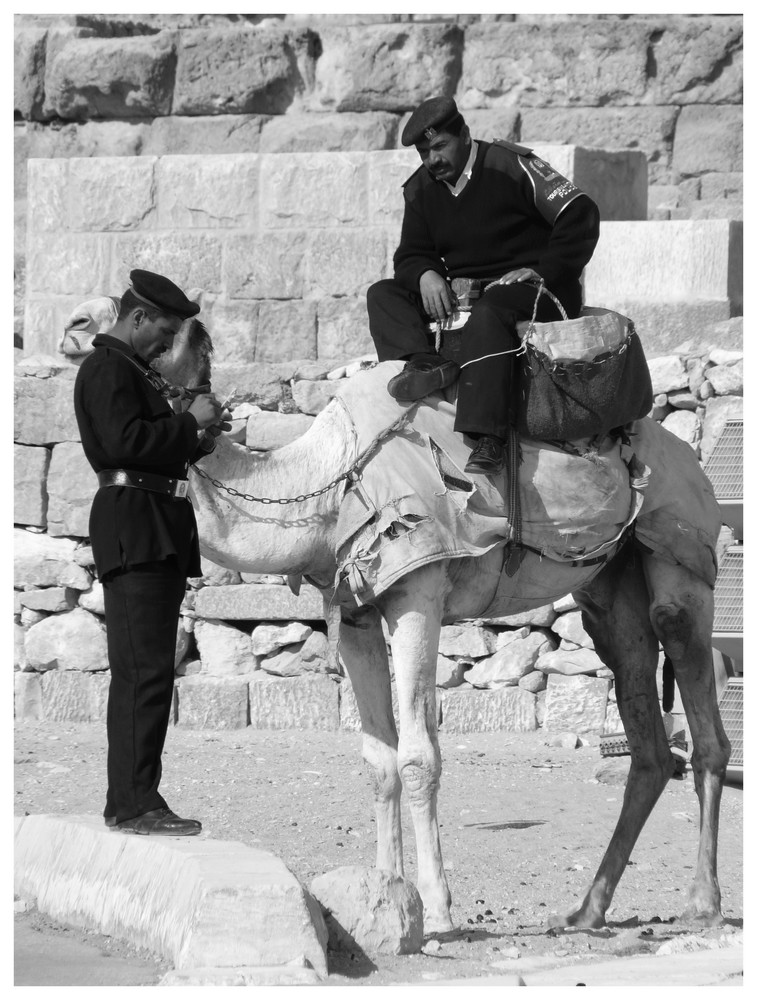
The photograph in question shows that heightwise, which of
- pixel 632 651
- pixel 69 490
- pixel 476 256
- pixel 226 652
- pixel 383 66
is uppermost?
pixel 383 66

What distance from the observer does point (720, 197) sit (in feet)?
50.6

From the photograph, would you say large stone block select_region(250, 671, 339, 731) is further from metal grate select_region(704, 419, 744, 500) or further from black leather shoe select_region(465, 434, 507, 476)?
black leather shoe select_region(465, 434, 507, 476)

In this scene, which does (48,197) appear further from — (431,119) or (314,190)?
(431,119)

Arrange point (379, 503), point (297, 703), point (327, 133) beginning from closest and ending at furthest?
point (379, 503), point (297, 703), point (327, 133)

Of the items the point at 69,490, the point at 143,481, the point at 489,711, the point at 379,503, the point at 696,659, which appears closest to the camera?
the point at 143,481

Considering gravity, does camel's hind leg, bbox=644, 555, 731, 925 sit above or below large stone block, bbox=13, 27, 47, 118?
below

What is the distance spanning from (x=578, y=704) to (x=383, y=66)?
6628 mm

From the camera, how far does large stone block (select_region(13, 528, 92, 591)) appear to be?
1205cm

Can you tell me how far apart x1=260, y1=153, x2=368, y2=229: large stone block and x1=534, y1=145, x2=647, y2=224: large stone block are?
53.5 inches

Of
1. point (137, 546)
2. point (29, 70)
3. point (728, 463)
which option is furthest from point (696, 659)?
point (29, 70)

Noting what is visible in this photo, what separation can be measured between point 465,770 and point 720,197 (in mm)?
6946

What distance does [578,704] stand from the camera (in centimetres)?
1118

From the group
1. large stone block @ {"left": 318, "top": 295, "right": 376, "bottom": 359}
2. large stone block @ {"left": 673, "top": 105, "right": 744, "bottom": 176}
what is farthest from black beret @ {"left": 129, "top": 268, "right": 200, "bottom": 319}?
large stone block @ {"left": 673, "top": 105, "right": 744, "bottom": 176}
